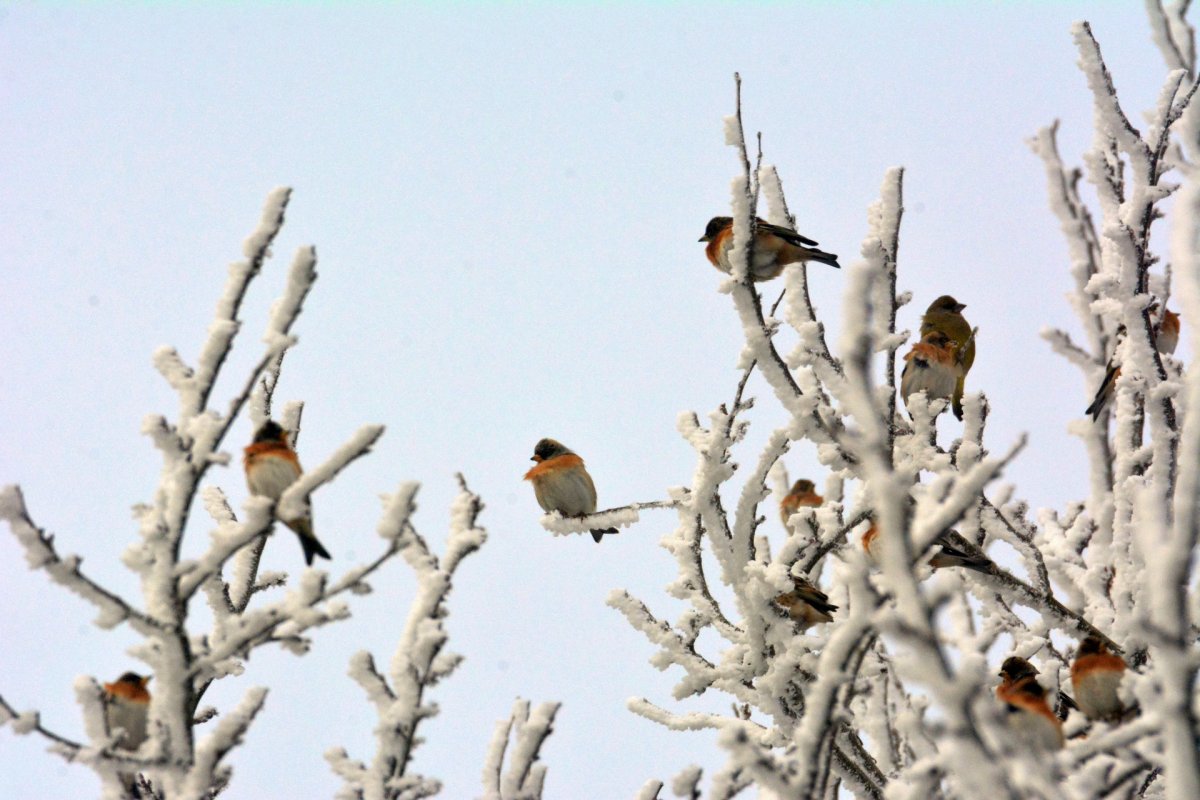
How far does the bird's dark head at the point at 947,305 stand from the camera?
7840 millimetres

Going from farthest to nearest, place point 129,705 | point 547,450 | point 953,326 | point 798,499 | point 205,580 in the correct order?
point 798,499, point 953,326, point 547,450, point 129,705, point 205,580

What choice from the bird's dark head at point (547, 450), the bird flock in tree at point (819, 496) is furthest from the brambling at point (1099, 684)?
the bird's dark head at point (547, 450)

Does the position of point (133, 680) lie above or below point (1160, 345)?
below

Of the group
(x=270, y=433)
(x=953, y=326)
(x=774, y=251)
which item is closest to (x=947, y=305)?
(x=953, y=326)

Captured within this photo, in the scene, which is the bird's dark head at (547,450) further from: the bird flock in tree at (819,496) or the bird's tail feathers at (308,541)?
the bird's tail feathers at (308,541)

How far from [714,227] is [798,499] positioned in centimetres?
290

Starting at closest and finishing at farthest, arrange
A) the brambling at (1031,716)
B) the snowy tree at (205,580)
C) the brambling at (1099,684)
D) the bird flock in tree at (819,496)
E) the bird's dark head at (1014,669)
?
the snowy tree at (205,580) → the brambling at (1031,716) → the bird flock in tree at (819,496) → the brambling at (1099,684) → the bird's dark head at (1014,669)

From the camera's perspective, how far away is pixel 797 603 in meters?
5.98

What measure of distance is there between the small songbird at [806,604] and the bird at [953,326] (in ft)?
6.48

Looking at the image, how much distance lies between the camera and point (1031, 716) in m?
3.89

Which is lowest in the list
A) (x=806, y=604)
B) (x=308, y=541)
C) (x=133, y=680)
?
(x=133, y=680)

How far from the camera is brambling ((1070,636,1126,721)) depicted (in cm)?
425

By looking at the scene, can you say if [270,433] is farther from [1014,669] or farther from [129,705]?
[1014,669]

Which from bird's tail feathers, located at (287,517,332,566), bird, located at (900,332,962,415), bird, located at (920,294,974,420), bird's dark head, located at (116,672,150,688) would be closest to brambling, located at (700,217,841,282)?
bird, located at (900,332,962,415)
